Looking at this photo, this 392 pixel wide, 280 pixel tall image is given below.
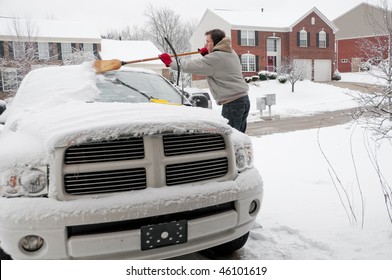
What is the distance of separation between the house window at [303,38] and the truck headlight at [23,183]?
3882 cm

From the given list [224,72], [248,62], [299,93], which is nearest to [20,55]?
[299,93]

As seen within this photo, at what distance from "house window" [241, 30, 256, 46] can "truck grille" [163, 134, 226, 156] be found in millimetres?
34173

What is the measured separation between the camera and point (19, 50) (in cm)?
2100

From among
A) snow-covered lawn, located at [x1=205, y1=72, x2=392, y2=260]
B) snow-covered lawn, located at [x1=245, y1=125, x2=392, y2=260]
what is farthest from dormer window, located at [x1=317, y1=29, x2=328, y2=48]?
snow-covered lawn, located at [x1=245, y1=125, x2=392, y2=260]

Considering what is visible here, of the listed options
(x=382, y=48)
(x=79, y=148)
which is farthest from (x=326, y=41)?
(x=79, y=148)

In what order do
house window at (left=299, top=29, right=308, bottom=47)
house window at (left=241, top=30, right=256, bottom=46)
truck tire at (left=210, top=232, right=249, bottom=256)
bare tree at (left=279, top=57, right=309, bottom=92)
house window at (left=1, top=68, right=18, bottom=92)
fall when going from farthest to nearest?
1. house window at (left=299, top=29, right=308, bottom=47)
2. house window at (left=241, top=30, right=256, bottom=46)
3. bare tree at (left=279, top=57, right=309, bottom=92)
4. house window at (left=1, top=68, right=18, bottom=92)
5. truck tire at (left=210, top=232, right=249, bottom=256)

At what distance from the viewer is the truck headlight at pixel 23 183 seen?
203cm

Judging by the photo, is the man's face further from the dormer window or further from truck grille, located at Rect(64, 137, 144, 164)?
the dormer window

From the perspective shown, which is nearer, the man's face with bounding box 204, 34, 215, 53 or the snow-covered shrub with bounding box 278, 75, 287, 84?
the man's face with bounding box 204, 34, 215, 53

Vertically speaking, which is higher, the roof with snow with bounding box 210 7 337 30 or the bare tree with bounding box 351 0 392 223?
the roof with snow with bounding box 210 7 337 30

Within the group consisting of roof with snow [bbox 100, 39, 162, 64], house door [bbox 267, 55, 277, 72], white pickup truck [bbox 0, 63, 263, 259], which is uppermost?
roof with snow [bbox 100, 39, 162, 64]

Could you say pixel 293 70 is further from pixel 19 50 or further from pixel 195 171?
pixel 195 171

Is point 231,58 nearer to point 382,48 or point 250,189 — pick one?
point 250,189

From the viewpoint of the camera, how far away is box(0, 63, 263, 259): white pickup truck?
1965 millimetres
